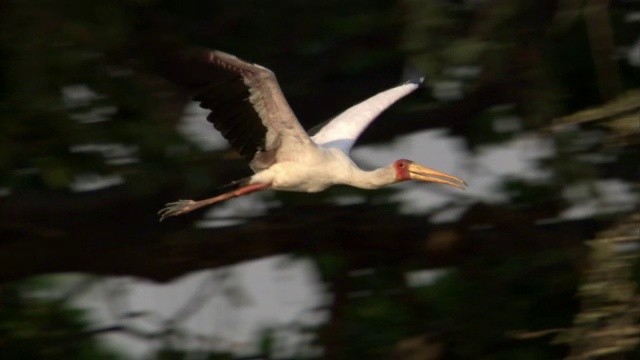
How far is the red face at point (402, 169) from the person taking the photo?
7.00 meters

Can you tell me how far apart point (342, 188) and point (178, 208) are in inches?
33.1

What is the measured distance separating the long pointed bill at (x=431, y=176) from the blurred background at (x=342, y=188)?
0.31m

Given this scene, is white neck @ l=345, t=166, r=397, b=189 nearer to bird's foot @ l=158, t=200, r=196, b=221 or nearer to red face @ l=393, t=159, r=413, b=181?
red face @ l=393, t=159, r=413, b=181

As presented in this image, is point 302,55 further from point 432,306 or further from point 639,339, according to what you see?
point 639,339

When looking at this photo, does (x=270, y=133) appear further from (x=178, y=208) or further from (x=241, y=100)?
(x=178, y=208)

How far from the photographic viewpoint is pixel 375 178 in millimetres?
6961

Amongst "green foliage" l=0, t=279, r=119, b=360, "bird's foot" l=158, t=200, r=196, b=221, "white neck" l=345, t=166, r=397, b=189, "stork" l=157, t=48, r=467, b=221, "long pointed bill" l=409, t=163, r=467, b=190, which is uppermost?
"stork" l=157, t=48, r=467, b=221

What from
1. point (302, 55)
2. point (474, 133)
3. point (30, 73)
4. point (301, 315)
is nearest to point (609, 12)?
point (474, 133)

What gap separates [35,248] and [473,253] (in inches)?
75.0

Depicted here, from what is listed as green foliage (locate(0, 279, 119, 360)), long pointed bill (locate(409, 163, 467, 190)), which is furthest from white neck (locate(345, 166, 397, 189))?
green foliage (locate(0, 279, 119, 360))

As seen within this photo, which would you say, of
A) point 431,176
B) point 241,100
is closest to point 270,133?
point 241,100

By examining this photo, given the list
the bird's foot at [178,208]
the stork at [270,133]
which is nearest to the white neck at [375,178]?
the stork at [270,133]

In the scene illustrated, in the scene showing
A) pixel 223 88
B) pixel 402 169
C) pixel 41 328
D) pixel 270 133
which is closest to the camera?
pixel 223 88

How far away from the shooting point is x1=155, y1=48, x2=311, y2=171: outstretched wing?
6.23 metres
